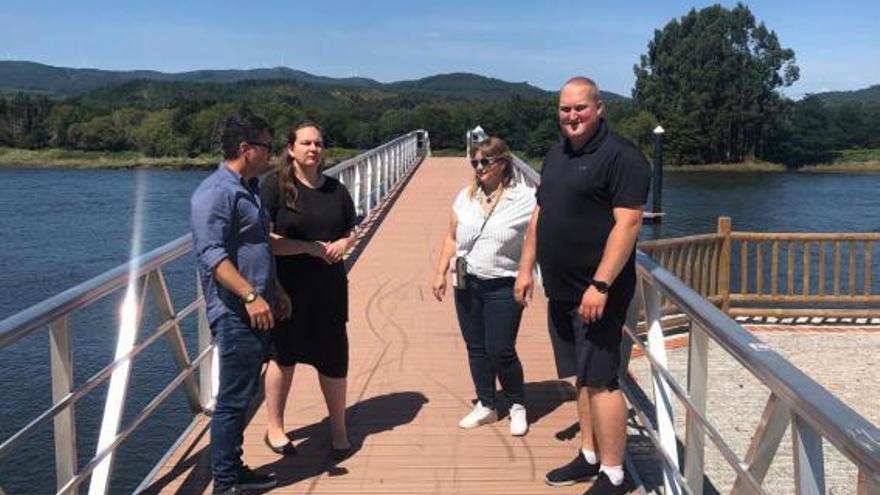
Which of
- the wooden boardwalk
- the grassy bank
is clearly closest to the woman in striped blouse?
the wooden boardwalk

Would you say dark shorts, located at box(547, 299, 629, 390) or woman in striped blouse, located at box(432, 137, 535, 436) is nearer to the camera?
dark shorts, located at box(547, 299, 629, 390)

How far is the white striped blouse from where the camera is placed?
4.10 m

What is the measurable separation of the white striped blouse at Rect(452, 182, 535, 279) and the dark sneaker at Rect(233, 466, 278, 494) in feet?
4.12

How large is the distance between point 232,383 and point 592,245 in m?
1.36

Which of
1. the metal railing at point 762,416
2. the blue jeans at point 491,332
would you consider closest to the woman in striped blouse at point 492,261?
the blue jeans at point 491,332

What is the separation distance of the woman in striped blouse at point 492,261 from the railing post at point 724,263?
19.8ft

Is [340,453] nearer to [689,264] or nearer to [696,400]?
[696,400]

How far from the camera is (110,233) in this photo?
28781 mm

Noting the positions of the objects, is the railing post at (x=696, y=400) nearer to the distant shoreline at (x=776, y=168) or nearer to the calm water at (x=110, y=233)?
the calm water at (x=110, y=233)

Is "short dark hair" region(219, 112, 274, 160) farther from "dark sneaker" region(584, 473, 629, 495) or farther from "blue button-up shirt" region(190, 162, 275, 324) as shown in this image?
"dark sneaker" region(584, 473, 629, 495)

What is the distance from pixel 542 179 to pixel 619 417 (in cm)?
92

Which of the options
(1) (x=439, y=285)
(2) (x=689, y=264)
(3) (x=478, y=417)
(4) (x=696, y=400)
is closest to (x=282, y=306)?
(1) (x=439, y=285)

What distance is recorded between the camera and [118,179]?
5962cm

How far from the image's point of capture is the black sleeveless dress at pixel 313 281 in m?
3.72
